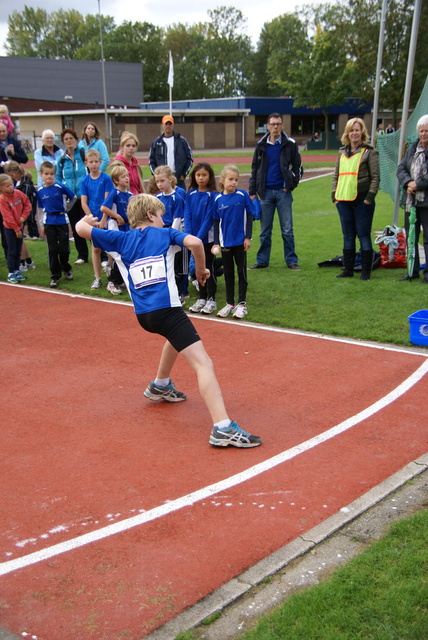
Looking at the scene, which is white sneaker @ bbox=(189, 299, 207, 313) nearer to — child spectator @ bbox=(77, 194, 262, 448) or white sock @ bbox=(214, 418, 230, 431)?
child spectator @ bbox=(77, 194, 262, 448)

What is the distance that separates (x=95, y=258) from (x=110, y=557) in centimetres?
722

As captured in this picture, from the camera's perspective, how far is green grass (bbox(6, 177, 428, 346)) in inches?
313

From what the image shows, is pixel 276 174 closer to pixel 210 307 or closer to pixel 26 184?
pixel 210 307

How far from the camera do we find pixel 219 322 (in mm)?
8430

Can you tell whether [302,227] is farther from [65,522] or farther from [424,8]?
[424,8]

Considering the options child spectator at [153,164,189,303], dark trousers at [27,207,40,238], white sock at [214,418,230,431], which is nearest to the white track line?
white sock at [214,418,230,431]

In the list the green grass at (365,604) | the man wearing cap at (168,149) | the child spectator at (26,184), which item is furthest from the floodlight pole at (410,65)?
the green grass at (365,604)

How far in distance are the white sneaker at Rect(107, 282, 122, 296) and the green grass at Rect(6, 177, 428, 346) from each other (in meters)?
0.10

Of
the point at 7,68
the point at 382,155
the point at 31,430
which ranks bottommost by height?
the point at 31,430

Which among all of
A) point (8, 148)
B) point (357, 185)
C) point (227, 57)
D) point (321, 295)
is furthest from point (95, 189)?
point (227, 57)

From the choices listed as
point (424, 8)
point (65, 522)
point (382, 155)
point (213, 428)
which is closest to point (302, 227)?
point (382, 155)

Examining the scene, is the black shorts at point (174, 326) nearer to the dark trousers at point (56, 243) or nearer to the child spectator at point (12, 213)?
the dark trousers at point (56, 243)

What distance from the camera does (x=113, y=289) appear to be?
10.0 metres

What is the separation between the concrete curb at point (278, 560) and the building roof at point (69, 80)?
7283 cm
